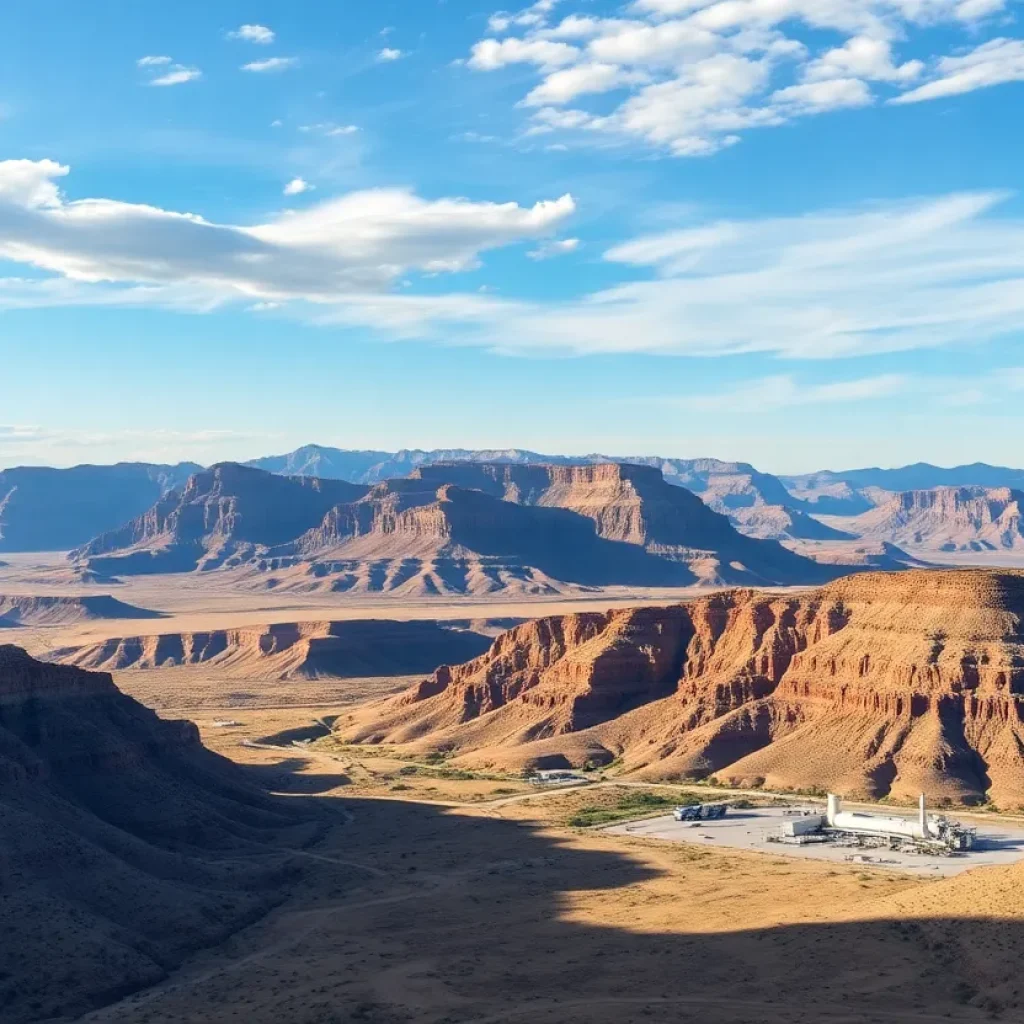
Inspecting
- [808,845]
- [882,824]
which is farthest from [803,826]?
[882,824]

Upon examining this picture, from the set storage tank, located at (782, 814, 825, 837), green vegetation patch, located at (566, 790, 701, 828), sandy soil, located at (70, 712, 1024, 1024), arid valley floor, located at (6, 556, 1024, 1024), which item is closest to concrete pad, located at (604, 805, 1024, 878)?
storage tank, located at (782, 814, 825, 837)

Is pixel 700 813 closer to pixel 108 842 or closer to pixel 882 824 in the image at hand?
pixel 882 824

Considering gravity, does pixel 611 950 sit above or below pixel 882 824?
below

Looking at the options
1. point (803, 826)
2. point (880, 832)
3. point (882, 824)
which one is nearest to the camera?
point (880, 832)

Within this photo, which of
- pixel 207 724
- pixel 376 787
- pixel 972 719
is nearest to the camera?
pixel 972 719

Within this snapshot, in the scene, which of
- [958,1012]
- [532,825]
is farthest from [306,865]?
[958,1012]

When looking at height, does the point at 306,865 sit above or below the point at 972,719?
below

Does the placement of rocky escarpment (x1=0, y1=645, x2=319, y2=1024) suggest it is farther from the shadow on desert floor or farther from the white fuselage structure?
the white fuselage structure

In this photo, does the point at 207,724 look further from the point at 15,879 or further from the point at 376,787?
the point at 15,879
